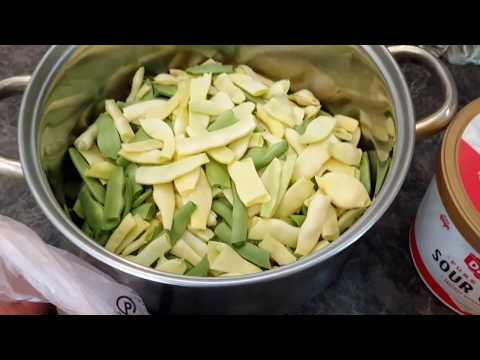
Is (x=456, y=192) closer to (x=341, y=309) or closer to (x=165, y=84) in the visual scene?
(x=341, y=309)

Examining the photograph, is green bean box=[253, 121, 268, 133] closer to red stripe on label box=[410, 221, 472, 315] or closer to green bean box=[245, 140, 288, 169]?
green bean box=[245, 140, 288, 169]

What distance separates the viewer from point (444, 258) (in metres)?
0.63

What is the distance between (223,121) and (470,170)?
272mm

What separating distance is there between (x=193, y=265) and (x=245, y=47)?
11.7 inches

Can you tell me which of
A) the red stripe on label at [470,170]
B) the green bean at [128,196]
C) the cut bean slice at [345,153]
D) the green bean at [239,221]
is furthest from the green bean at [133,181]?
the red stripe on label at [470,170]

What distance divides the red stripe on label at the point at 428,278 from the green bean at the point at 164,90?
330mm

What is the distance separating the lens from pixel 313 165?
2.25 feet

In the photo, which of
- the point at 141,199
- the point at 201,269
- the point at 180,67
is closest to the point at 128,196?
the point at 141,199

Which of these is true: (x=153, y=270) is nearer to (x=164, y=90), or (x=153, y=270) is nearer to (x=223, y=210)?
(x=223, y=210)

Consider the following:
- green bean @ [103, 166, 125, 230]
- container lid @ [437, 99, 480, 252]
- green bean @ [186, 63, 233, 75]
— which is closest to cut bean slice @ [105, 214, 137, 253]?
green bean @ [103, 166, 125, 230]

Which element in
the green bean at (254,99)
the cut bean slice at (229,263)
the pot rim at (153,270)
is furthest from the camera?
the green bean at (254,99)

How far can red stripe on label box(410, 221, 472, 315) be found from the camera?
676 millimetres

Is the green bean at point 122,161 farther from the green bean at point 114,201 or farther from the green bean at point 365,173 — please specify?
the green bean at point 365,173

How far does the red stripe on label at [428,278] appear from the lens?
0.68 meters
